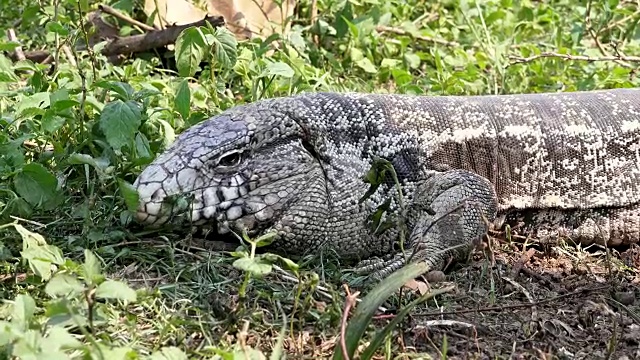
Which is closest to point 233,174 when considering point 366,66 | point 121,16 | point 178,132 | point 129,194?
point 129,194

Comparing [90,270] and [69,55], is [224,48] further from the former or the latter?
[90,270]

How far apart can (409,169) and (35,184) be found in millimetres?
1897

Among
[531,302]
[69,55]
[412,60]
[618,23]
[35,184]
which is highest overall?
[35,184]

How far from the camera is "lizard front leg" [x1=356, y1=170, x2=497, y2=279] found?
5.07 m

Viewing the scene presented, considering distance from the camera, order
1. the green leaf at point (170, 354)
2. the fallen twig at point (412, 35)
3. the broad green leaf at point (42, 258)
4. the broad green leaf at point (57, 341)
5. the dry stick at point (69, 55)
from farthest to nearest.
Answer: the fallen twig at point (412, 35)
the dry stick at point (69, 55)
the broad green leaf at point (42, 258)
the green leaf at point (170, 354)
the broad green leaf at point (57, 341)

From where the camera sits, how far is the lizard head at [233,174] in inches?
193

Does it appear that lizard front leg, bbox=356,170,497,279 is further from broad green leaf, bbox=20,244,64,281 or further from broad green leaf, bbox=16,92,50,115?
broad green leaf, bbox=16,92,50,115

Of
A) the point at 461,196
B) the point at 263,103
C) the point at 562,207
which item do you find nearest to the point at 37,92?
the point at 263,103

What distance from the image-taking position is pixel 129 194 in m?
4.74

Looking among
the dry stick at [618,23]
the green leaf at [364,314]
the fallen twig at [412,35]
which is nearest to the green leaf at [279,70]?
the green leaf at [364,314]

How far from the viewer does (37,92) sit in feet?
20.3

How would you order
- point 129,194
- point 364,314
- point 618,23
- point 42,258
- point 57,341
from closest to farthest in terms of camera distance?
point 57,341 → point 364,314 → point 42,258 → point 129,194 → point 618,23

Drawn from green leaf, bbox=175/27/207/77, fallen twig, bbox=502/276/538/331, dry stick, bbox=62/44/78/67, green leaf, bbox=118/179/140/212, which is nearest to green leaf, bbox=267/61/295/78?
green leaf, bbox=175/27/207/77

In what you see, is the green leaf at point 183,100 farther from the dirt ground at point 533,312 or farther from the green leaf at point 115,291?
the green leaf at point 115,291
